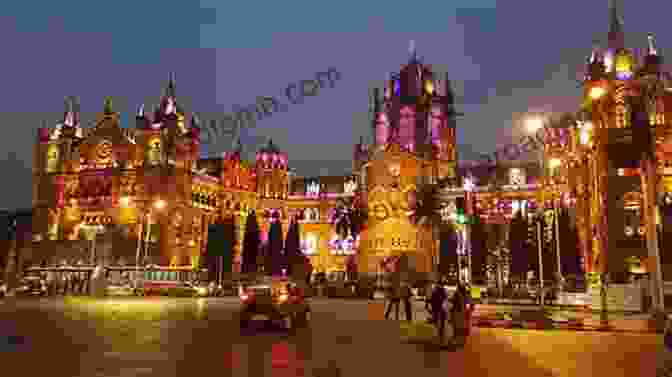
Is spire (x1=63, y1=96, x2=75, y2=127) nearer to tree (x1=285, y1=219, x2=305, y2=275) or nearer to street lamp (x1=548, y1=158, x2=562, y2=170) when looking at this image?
tree (x1=285, y1=219, x2=305, y2=275)

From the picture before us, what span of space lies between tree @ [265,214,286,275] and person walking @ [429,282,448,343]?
71.3 meters

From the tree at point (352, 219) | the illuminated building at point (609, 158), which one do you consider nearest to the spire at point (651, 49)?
the illuminated building at point (609, 158)

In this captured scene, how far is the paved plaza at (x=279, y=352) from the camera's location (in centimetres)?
1248

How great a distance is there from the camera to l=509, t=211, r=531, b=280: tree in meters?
80.1

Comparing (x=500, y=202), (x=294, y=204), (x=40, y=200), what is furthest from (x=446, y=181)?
(x=40, y=200)

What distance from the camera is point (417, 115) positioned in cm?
12112

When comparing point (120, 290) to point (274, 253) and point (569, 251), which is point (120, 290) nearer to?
point (274, 253)

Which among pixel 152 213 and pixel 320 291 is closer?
pixel 320 291

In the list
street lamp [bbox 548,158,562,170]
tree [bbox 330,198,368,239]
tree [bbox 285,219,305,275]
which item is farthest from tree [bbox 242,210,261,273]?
street lamp [bbox 548,158,562,170]

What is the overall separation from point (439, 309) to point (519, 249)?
62.7 meters

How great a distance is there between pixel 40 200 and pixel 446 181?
7357 cm

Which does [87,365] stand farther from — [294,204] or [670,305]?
[294,204]

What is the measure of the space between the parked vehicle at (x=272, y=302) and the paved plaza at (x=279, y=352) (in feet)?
2.38

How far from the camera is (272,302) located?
22.7 metres
